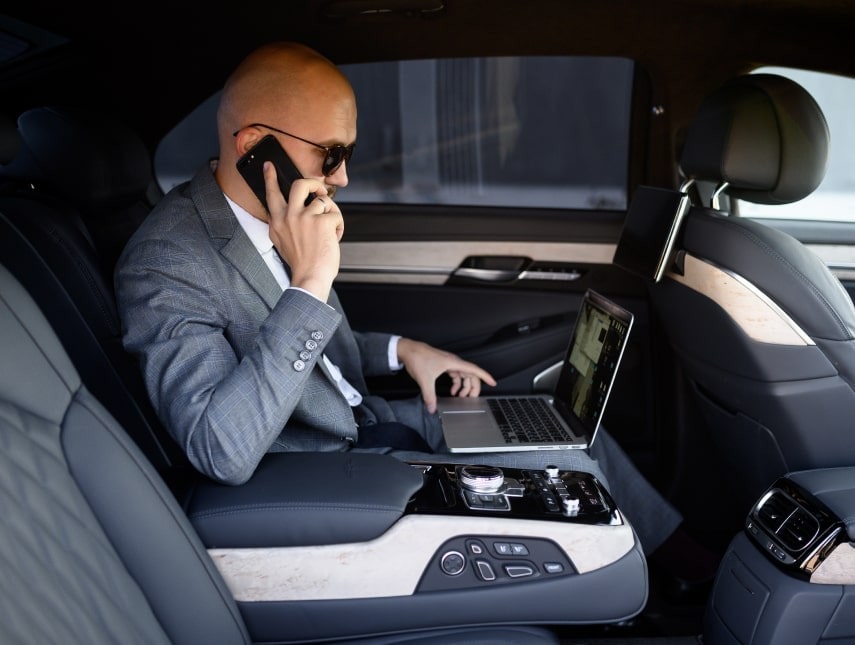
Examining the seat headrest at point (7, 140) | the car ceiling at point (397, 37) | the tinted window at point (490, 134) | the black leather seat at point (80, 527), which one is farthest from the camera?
the tinted window at point (490, 134)

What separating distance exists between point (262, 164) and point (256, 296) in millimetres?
234

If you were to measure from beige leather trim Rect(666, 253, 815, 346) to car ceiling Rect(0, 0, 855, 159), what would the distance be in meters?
0.65

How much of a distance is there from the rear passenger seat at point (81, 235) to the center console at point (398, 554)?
0.24 metres

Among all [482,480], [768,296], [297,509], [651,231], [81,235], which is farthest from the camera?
[651,231]

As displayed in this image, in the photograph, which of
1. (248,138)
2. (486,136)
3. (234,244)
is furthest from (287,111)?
(486,136)

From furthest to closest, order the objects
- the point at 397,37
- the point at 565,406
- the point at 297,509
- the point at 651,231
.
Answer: the point at 397,37, the point at 565,406, the point at 651,231, the point at 297,509

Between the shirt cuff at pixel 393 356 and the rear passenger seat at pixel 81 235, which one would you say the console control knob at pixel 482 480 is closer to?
the rear passenger seat at pixel 81 235

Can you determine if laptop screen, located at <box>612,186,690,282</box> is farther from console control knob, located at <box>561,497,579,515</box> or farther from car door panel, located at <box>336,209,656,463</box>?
console control knob, located at <box>561,497,579,515</box>

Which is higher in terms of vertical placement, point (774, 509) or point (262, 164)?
point (262, 164)

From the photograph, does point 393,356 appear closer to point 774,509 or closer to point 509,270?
point 509,270

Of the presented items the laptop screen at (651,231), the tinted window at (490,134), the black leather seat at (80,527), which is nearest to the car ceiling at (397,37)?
the laptop screen at (651,231)

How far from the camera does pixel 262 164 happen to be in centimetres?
150

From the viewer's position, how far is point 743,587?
5.30 feet

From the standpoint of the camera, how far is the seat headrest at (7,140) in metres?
1.59
